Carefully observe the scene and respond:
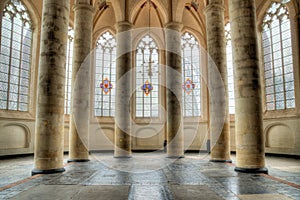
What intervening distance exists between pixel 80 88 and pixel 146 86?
11171 millimetres

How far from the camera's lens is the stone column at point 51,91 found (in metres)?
9.72

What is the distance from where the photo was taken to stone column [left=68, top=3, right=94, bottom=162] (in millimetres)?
14328

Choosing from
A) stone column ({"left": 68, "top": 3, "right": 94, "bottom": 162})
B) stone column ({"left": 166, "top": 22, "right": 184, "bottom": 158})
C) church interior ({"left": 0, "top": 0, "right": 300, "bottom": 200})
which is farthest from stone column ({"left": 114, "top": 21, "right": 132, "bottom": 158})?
stone column ({"left": 68, "top": 3, "right": 94, "bottom": 162})

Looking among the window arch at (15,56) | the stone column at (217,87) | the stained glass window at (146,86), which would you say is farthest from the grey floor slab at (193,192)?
the stained glass window at (146,86)

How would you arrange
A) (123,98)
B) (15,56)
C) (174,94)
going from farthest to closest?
(15,56) → (174,94) → (123,98)

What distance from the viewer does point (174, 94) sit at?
18.1 metres

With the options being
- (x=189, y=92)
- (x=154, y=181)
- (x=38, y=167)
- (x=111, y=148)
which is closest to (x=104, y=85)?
(x=111, y=148)

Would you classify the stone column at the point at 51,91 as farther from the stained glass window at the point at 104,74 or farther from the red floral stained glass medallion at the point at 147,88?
the red floral stained glass medallion at the point at 147,88

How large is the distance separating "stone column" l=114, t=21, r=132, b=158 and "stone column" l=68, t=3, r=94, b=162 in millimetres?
3153

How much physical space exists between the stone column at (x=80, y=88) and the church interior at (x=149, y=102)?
66mm

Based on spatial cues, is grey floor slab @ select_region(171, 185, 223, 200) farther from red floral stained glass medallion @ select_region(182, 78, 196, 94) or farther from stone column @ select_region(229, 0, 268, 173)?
red floral stained glass medallion @ select_region(182, 78, 196, 94)

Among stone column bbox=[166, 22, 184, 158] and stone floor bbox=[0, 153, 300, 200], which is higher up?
stone column bbox=[166, 22, 184, 158]

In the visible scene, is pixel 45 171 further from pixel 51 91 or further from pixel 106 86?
pixel 106 86

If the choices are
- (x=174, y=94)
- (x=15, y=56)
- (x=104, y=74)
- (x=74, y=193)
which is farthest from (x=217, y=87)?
(x=15, y=56)
